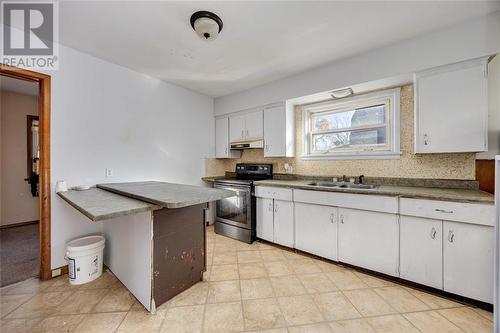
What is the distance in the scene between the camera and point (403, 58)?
215cm

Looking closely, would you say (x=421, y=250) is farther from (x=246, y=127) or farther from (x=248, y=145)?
(x=246, y=127)

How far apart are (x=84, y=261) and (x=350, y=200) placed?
2893mm

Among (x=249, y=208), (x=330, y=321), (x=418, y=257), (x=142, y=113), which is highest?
(x=142, y=113)

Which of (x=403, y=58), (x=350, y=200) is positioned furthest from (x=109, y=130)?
(x=403, y=58)

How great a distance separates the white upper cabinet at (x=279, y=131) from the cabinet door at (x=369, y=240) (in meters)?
1.27

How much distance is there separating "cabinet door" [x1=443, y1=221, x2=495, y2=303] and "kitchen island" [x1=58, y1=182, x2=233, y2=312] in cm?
200

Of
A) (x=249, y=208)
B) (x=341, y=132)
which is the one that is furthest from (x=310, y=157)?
(x=249, y=208)

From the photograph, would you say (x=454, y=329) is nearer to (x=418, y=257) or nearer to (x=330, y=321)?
(x=418, y=257)

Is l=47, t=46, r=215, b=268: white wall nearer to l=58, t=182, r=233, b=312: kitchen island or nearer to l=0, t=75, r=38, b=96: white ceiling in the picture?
l=58, t=182, r=233, b=312: kitchen island

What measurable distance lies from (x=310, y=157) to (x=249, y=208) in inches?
49.4

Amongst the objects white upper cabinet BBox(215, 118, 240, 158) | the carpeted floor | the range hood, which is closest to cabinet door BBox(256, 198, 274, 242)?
the range hood

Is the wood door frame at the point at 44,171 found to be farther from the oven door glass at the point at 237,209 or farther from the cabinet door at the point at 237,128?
the cabinet door at the point at 237,128

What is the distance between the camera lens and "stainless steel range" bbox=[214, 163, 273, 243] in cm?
310

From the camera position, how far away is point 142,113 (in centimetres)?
294
